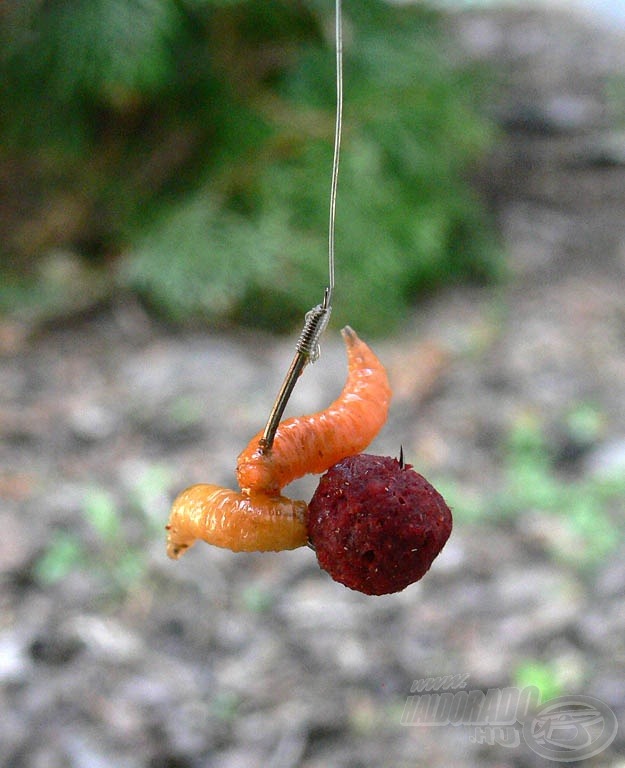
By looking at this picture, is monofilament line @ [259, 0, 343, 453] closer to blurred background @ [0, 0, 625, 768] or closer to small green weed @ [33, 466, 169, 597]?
blurred background @ [0, 0, 625, 768]

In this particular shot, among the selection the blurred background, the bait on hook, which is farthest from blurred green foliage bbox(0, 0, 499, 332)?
the bait on hook

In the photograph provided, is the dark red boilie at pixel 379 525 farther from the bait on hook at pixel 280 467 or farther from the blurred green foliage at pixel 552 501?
the blurred green foliage at pixel 552 501

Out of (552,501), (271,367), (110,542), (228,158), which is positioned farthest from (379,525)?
(228,158)

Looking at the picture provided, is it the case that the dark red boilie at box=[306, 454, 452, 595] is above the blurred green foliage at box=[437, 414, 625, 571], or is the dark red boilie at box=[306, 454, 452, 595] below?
below

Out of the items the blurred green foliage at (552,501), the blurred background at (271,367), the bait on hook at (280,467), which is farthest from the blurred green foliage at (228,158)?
the bait on hook at (280,467)

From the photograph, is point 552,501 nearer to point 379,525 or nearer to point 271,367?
point 271,367

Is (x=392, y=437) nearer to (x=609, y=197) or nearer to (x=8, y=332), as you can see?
(x=8, y=332)

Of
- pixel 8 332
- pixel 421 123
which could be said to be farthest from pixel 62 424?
pixel 421 123
